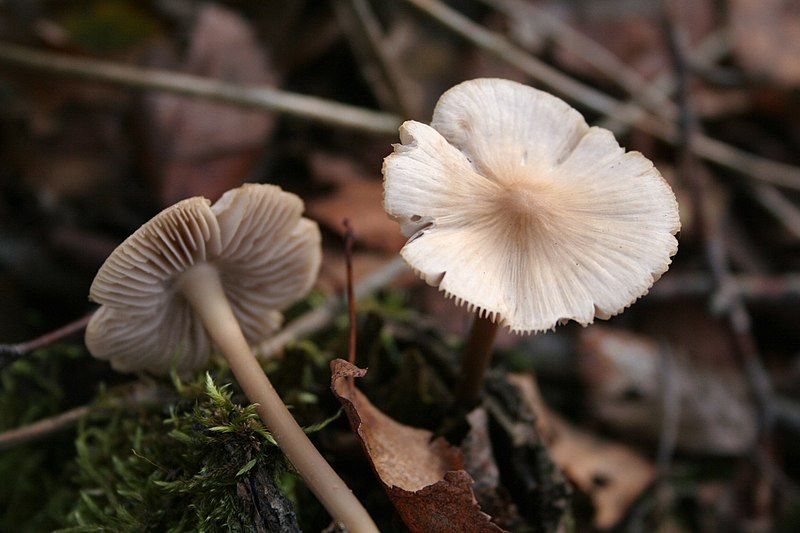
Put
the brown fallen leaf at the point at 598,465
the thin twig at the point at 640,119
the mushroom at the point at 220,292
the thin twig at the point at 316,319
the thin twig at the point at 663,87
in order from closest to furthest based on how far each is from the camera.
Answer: the mushroom at the point at 220,292
the thin twig at the point at 316,319
the brown fallen leaf at the point at 598,465
the thin twig at the point at 640,119
the thin twig at the point at 663,87

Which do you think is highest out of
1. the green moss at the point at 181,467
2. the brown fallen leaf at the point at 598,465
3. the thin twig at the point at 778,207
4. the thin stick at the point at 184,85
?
the thin stick at the point at 184,85

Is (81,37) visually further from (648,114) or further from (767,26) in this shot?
(767,26)

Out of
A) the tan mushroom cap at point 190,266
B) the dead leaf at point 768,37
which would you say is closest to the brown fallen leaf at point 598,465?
the tan mushroom cap at point 190,266

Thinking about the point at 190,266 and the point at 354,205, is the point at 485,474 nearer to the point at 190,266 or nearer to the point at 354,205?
the point at 190,266

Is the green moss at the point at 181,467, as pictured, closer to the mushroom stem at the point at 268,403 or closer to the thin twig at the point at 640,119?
the mushroom stem at the point at 268,403

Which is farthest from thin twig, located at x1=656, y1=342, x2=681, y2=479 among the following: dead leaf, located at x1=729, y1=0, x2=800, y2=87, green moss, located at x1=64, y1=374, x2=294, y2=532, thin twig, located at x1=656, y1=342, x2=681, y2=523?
dead leaf, located at x1=729, y1=0, x2=800, y2=87

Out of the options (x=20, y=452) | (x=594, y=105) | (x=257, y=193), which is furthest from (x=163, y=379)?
(x=594, y=105)

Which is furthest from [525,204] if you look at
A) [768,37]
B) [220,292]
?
[768,37]
